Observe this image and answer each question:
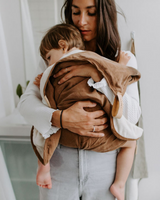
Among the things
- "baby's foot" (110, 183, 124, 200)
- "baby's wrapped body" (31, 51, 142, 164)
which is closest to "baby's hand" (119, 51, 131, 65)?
"baby's wrapped body" (31, 51, 142, 164)

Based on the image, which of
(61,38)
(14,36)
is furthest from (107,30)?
(14,36)

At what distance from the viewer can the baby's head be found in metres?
0.85

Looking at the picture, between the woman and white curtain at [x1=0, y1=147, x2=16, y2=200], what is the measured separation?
555 mm

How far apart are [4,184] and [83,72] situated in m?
1.07

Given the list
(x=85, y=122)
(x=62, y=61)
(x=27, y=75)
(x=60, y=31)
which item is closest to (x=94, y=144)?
(x=85, y=122)

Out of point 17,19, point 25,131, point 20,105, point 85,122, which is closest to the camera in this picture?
point 85,122

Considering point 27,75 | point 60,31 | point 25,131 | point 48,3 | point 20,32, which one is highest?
point 48,3

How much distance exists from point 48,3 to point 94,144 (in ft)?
3.65

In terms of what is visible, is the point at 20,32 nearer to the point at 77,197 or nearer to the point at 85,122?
the point at 85,122

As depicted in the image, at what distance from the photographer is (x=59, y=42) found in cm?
85

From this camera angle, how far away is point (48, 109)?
76 cm

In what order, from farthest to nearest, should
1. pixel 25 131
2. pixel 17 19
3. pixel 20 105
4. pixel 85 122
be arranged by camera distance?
1. pixel 17 19
2. pixel 25 131
3. pixel 20 105
4. pixel 85 122

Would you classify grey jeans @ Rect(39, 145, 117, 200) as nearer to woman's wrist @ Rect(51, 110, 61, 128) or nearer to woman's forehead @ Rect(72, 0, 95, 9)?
woman's wrist @ Rect(51, 110, 61, 128)

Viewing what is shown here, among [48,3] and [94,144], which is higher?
[48,3]
